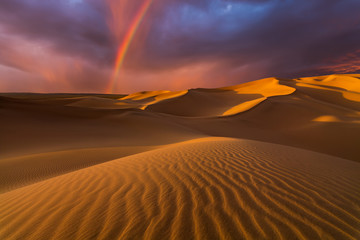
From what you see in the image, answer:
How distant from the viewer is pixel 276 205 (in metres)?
2.16

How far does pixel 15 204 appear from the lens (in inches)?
101

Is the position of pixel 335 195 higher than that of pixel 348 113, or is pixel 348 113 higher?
pixel 335 195

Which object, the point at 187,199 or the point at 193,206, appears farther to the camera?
the point at 187,199

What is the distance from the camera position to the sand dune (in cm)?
176

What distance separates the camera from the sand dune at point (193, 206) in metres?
1.76

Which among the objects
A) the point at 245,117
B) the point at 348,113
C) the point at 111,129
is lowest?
the point at 348,113

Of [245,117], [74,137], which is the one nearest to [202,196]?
[74,137]

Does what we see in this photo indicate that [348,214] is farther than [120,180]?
No

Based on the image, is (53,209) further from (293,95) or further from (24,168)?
(293,95)

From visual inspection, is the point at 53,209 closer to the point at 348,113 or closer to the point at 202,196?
the point at 202,196

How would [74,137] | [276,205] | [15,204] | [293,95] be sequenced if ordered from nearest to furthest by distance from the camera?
[276,205] → [15,204] → [74,137] → [293,95]

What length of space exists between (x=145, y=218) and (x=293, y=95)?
102ft

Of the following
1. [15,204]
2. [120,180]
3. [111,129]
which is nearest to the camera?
[15,204]

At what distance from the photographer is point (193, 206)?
2.14 m
